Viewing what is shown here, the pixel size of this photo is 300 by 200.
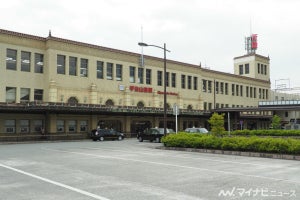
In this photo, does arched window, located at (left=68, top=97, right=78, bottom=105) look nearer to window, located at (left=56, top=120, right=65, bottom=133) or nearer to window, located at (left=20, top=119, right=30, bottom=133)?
window, located at (left=56, top=120, right=65, bottom=133)

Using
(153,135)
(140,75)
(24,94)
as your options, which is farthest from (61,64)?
(153,135)

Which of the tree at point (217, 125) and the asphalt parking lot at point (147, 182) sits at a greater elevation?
the tree at point (217, 125)

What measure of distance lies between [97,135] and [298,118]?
55.3m

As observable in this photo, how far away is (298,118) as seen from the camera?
78.1 metres

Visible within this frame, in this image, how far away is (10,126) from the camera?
3775 centimetres

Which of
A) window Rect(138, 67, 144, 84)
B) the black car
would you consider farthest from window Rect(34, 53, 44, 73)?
window Rect(138, 67, 144, 84)

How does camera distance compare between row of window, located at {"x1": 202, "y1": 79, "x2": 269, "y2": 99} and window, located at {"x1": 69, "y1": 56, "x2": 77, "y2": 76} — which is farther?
row of window, located at {"x1": 202, "y1": 79, "x2": 269, "y2": 99}

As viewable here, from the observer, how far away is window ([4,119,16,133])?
3738 cm

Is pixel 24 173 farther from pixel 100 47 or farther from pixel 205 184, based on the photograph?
pixel 100 47

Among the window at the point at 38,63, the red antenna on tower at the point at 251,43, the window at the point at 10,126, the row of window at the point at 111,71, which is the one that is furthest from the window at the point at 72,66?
the red antenna on tower at the point at 251,43

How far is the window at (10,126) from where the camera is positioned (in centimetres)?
3738

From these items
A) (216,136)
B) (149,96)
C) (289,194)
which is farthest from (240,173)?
(149,96)

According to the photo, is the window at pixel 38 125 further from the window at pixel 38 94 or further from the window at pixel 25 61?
the window at pixel 25 61

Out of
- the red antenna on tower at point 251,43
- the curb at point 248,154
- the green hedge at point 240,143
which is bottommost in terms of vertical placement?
the curb at point 248,154
